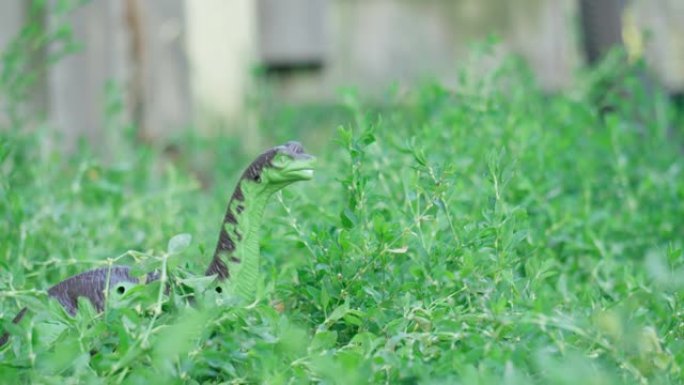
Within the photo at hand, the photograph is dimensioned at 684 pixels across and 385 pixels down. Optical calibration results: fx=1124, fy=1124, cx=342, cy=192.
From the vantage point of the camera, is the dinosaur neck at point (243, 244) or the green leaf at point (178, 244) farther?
the dinosaur neck at point (243, 244)

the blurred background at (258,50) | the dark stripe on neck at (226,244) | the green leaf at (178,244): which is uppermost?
the green leaf at (178,244)

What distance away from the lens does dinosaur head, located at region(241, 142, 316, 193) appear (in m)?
1.64

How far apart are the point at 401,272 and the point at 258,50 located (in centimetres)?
376

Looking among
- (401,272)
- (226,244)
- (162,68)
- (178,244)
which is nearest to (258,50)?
(162,68)

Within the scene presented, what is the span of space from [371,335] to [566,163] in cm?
163

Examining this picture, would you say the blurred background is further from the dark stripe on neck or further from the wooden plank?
the dark stripe on neck

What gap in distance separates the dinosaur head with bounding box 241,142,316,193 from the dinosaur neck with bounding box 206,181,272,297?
11 millimetres

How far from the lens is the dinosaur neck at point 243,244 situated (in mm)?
1661

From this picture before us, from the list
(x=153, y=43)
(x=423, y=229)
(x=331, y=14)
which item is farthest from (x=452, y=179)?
(x=331, y=14)

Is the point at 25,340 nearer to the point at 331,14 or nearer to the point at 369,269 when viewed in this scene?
the point at 369,269

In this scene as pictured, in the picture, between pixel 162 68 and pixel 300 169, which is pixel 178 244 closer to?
pixel 300 169

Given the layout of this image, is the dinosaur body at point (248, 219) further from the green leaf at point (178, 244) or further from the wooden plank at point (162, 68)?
the wooden plank at point (162, 68)

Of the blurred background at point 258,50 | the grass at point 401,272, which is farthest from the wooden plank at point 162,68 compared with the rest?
the grass at point 401,272

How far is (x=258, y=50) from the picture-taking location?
551 cm
